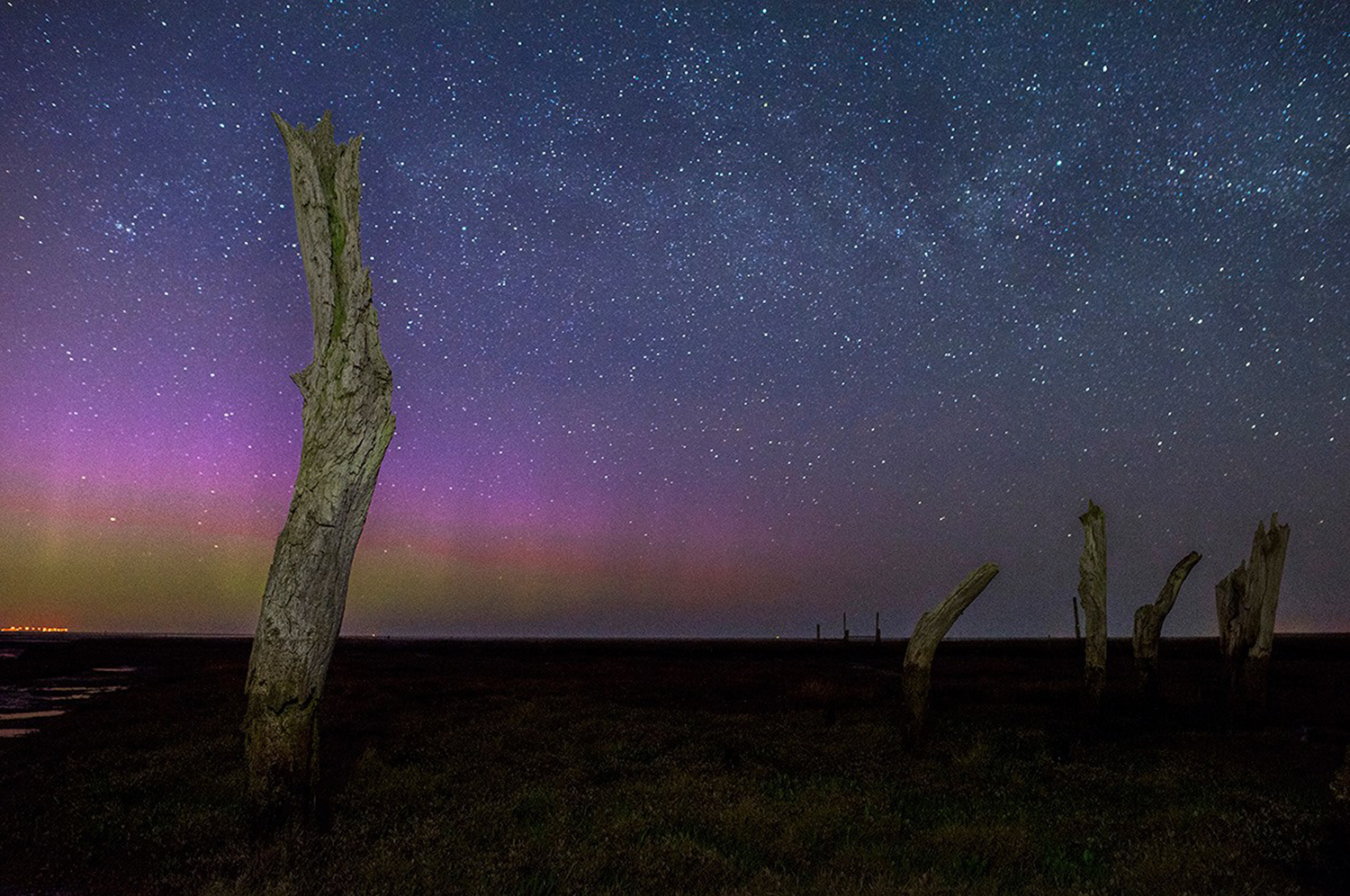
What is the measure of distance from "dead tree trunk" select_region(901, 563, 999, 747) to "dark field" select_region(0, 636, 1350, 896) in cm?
68

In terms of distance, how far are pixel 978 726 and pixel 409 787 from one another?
13605 millimetres

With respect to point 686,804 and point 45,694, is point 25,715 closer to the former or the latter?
point 45,694

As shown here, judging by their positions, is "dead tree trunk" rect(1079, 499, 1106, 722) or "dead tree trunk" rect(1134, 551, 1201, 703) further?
"dead tree trunk" rect(1134, 551, 1201, 703)

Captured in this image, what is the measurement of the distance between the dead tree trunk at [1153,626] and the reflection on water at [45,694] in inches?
1092

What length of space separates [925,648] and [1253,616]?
12.6 metres

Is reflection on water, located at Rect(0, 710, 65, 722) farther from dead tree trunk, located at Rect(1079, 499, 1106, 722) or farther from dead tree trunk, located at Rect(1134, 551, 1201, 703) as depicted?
dead tree trunk, located at Rect(1134, 551, 1201, 703)

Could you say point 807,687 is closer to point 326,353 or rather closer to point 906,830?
point 906,830

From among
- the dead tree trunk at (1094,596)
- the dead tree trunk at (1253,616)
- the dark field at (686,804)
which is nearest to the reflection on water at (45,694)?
the dark field at (686,804)

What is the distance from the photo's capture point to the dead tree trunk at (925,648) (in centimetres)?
1544

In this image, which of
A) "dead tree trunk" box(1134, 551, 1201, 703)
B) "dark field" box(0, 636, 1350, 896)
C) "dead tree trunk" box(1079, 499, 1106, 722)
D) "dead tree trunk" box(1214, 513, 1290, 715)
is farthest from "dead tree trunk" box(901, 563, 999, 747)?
"dead tree trunk" box(1214, 513, 1290, 715)

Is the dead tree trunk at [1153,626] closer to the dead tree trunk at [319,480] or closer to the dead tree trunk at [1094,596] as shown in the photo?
the dead tree trunk at [1094,596]

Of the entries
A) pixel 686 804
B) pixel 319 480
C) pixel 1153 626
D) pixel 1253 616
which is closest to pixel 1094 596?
pixel 1153 626

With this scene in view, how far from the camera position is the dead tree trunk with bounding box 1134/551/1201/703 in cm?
2167

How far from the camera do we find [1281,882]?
22.9 feet
